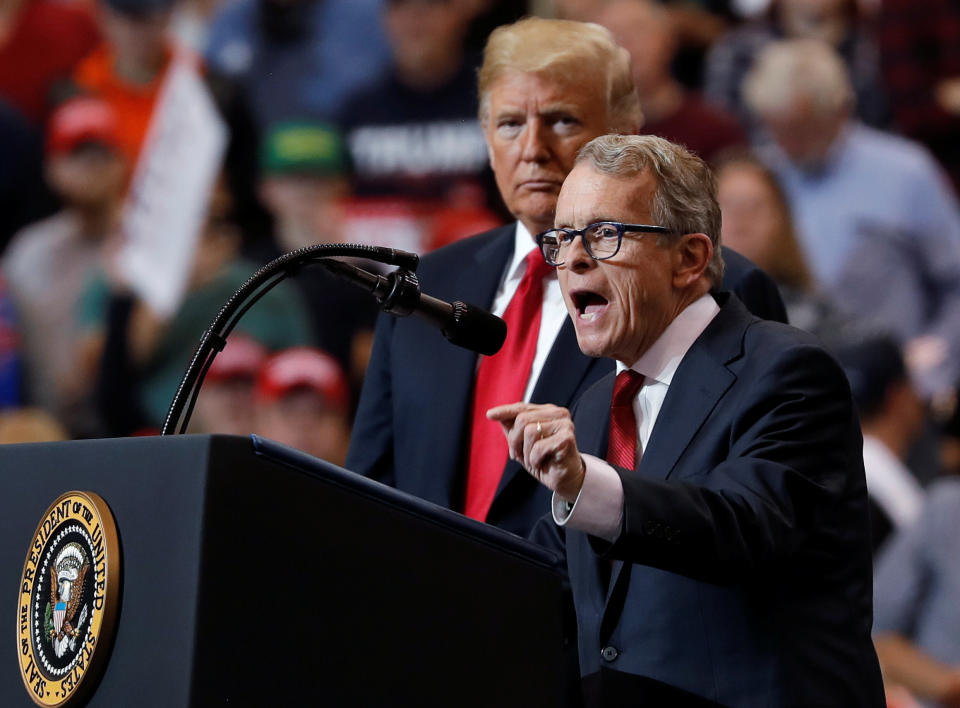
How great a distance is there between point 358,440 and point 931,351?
318 cm

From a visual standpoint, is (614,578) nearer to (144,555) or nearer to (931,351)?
(144,555)

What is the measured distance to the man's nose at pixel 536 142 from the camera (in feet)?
7.58

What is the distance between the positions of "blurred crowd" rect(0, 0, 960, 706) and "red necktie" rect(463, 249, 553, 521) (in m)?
2.60

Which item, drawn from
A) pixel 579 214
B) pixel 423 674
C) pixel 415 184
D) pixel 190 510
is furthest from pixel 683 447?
pixel 415 184

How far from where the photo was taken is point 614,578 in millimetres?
1769

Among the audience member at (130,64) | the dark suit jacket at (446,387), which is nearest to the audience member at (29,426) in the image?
the audience member at (130,64)

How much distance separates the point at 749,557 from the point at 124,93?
18.5ft

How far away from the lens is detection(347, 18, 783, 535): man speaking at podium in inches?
88.0

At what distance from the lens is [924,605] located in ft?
14.9

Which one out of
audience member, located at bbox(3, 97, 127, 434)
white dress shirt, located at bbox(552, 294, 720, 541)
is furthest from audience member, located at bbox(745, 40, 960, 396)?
white dress shirt, located at bbox(552, 294, 720, 541)

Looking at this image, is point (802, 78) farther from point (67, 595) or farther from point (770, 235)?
point (67, 595)

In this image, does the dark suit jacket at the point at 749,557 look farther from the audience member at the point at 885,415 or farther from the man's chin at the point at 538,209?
the audience member at the point at 885,415

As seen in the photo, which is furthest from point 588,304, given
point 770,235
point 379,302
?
point 770,235

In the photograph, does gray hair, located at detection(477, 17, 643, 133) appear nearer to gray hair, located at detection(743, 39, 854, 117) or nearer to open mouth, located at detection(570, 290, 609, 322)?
open mouth, located at detection(570, 290, 609, 322)
